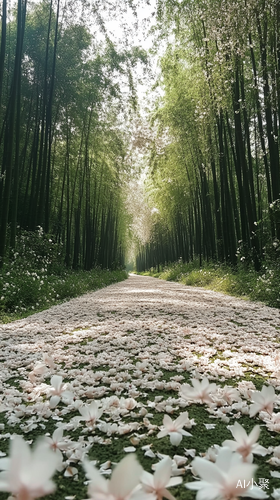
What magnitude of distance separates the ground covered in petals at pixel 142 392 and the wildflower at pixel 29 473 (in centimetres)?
43

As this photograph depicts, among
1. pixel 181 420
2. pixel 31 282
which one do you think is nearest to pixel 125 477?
pixel 181 420

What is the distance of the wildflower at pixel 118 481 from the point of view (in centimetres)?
38

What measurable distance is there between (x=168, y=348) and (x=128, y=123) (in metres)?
12.8

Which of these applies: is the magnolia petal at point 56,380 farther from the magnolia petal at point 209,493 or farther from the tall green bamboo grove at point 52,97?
the tall green bamboo grove at point 52,97

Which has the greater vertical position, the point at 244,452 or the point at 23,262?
the point at 23,262

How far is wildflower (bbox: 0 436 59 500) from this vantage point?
35cm

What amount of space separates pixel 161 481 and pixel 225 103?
9.15 meters

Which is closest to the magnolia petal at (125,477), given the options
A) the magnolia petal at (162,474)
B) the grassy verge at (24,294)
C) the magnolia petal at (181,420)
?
the magnolia petal at (162,474)

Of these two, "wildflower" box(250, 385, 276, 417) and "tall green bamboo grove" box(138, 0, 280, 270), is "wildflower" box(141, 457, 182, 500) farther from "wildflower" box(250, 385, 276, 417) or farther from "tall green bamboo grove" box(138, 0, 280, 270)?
"tall green bamboo grove" box(138, 0, 280, 270)

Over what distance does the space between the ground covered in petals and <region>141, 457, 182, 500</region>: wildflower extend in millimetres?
187

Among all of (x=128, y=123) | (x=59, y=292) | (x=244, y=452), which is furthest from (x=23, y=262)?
(x=128, y=123)

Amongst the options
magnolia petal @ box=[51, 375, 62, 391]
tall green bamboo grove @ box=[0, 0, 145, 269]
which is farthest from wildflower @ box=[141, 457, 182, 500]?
tall green bamboo grove @ box=[0, 0, 145, 269]

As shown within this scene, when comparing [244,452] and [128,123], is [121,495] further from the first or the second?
[128,123]

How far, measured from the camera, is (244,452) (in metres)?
0.63
